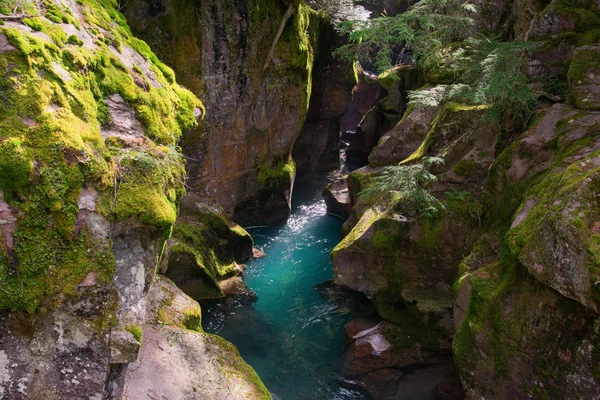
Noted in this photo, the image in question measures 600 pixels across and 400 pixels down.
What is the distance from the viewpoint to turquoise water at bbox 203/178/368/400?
11820 mm

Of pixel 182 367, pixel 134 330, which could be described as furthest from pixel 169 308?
pixel 134 330

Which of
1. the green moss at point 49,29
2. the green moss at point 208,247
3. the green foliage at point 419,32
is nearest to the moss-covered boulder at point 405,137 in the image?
the green foliage at point 419,32

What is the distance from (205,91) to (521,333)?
12.4 meters

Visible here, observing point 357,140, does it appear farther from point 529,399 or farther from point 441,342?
point 529,399

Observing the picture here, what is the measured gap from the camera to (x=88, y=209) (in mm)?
5801

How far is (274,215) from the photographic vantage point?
20562mm

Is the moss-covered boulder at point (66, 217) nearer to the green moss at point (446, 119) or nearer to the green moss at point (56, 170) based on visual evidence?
the green moss at point (56, 170)

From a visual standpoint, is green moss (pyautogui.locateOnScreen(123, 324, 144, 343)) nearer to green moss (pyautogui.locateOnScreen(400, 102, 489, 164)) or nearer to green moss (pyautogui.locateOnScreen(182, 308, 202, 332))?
green moss (pyautogui.locateOnScreen(182, 308, 202, 332))

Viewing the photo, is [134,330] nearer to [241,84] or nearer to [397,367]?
[397,367]

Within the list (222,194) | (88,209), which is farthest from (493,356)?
(222,194)

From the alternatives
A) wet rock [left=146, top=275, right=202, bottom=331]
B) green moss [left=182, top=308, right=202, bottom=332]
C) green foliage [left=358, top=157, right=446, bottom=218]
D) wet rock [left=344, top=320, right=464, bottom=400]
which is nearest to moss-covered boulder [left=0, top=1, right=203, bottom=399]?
wet rock [left=146, top=275, right=202, bottom=331]

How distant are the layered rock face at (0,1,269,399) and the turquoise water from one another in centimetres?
649

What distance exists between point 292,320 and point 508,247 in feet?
27.2

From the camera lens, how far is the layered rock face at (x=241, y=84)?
1466cm
